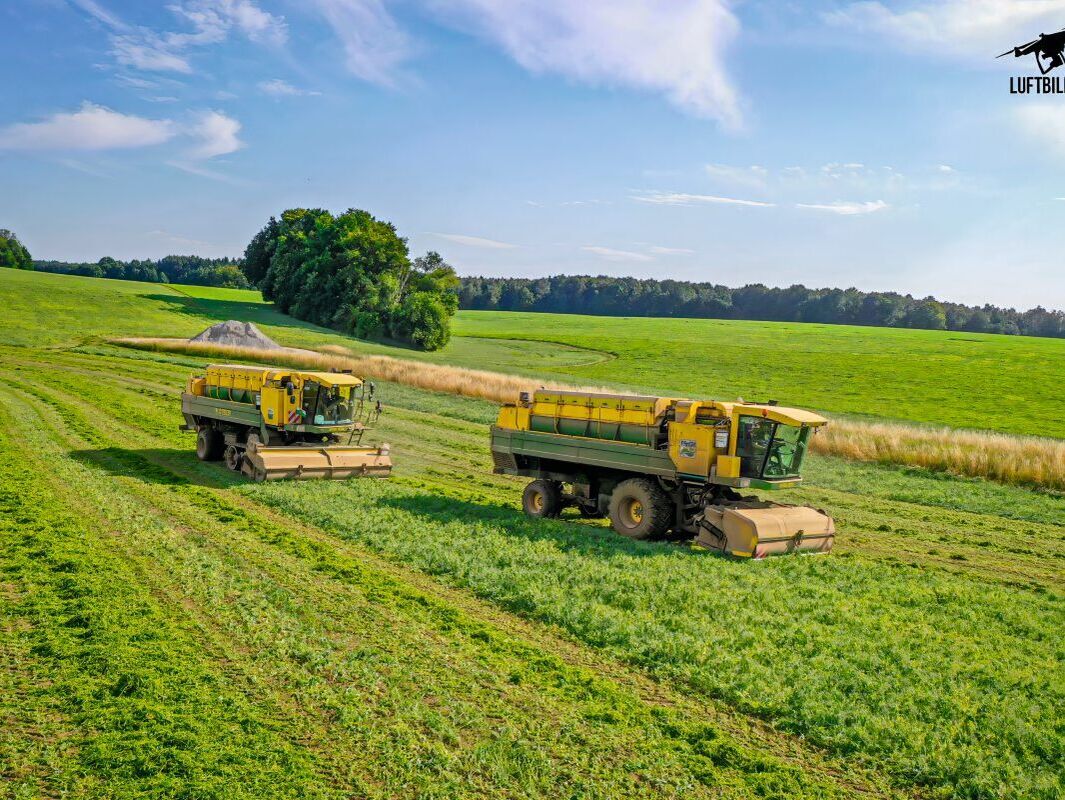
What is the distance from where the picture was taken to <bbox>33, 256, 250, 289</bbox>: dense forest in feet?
506

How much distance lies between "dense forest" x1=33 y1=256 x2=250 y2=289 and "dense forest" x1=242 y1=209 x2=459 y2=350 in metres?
60.8

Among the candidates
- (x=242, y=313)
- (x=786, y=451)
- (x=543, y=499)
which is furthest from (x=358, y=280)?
(x=786, y=451)

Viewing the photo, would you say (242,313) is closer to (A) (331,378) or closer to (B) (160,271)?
(A) (331,378)

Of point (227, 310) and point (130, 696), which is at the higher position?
point (227, 310)

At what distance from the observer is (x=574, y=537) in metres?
16.1

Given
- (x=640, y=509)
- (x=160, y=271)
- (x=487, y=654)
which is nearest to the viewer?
(x=487, y=654)

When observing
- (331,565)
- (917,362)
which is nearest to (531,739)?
(331,565)

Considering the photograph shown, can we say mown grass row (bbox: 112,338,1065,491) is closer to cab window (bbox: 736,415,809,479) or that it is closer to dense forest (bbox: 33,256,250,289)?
cab window (bbox: 736,415,809,479)

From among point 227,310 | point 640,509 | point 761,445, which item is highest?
point 227,310

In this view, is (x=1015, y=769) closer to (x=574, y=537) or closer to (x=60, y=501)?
(x=574, y=537)

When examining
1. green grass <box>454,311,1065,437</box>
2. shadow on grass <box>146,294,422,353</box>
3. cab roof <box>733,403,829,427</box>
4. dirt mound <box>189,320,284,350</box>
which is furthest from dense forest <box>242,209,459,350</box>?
cab roof <box>733,403,829,427</box>

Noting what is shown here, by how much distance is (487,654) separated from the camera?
10266mm

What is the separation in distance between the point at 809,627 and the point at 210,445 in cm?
1765

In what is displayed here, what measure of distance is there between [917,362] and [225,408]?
62508 millimetres
